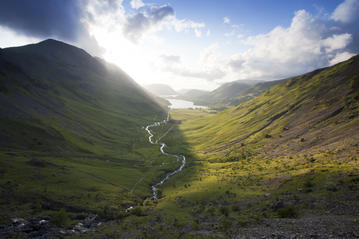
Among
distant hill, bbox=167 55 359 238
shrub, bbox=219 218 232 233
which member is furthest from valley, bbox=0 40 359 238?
distant hill, bbox=167 55 359 238

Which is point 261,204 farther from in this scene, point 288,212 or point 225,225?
point 225,225

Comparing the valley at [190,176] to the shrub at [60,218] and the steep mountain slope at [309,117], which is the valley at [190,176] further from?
the steep mountain slope at [309,117]

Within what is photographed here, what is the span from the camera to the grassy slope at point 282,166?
4800 cm

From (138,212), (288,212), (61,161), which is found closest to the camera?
(288,212)

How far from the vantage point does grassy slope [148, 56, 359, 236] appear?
48.0 meters

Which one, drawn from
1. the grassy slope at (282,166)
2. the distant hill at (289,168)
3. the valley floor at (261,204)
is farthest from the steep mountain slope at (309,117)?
the valley floor at (261,204)

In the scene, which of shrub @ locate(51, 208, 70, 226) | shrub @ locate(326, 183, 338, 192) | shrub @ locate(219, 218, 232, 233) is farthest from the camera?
shrub @ locate(51, 208, 70, 226)

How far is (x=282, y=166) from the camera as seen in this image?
86438 millimetres

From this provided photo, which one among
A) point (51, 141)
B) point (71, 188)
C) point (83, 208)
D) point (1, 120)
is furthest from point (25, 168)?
point (1, 120)

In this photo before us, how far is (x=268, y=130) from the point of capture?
14688cm

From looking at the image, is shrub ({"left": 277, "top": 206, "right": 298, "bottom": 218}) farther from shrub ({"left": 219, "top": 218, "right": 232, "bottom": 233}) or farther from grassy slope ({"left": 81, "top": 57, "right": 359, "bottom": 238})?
shrub ({"left": 219, "top": 218, "right": 232, "bottom": 233})

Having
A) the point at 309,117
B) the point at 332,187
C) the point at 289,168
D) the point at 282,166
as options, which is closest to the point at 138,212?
the point at 332,187

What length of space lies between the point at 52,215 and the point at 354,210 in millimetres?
67731

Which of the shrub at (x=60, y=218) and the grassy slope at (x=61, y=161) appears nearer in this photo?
the shrub at (x=60, y=218)
